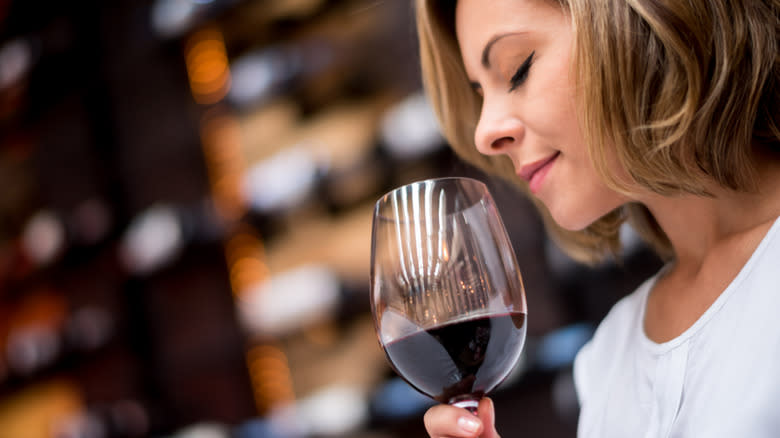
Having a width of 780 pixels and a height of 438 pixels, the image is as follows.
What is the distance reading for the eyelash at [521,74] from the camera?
35.1 inches

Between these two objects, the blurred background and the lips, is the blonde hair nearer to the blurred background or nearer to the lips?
the lips

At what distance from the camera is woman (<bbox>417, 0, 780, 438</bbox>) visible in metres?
0.76

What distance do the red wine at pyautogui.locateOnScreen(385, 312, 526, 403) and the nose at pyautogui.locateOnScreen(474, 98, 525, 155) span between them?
30 cm

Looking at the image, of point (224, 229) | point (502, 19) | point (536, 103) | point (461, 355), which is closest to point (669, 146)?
point (536, 103)

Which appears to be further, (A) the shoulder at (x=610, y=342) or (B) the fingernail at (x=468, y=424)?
(A) the shoulder at (x=610, y=342)

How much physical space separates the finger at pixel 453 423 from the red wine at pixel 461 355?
14 mm

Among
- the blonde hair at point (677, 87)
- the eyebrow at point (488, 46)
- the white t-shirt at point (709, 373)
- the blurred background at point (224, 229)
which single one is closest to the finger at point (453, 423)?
the white t-shirt at point (709, 373)

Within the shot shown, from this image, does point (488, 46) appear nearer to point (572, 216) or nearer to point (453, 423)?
point (572, 216)

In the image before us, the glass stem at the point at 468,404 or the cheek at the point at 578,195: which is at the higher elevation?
the cheek at the point at 578,195

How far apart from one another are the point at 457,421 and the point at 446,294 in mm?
131

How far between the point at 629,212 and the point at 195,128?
2.25m

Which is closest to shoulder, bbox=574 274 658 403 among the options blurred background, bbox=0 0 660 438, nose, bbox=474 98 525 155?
nose, bbox=474 98 525 155

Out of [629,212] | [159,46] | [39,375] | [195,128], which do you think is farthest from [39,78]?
[629,212]

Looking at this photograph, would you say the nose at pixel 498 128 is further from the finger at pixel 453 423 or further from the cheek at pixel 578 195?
the finger at pixel 453 423
